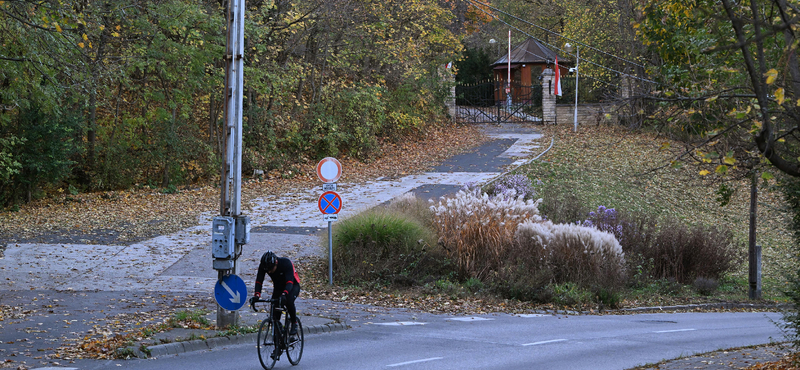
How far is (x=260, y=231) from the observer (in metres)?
19.6

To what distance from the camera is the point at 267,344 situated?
28.1 ft

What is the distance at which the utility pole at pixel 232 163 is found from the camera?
399 inches

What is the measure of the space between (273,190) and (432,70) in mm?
18117

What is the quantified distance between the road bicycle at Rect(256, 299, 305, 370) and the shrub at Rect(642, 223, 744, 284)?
1308 centimetres

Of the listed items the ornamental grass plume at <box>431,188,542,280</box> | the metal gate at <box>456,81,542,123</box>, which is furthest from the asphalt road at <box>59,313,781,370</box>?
the metal gate at <box>456,81,542,123</box>

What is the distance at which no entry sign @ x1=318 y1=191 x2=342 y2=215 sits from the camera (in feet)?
50.0

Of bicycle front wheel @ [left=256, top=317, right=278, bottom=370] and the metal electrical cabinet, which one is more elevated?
the metal electrical cabinet

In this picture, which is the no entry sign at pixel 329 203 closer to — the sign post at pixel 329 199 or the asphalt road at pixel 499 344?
the sign post at pixel 329 199

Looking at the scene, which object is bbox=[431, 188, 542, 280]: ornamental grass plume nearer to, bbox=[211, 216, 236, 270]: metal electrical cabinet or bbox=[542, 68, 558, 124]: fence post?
bbox=[211, 216, 236, 270]: metal electrical cabinet

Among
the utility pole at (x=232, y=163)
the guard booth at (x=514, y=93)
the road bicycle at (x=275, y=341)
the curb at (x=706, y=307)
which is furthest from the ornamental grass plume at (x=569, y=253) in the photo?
the guard booth at (x=514, y=93)

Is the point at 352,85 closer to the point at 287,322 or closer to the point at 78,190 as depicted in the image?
the point at 78,190

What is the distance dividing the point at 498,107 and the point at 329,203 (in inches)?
1257

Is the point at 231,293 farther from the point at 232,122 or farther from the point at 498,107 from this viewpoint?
the point at 498,107

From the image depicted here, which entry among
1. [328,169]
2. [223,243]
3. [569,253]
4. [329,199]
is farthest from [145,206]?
[223,243]
